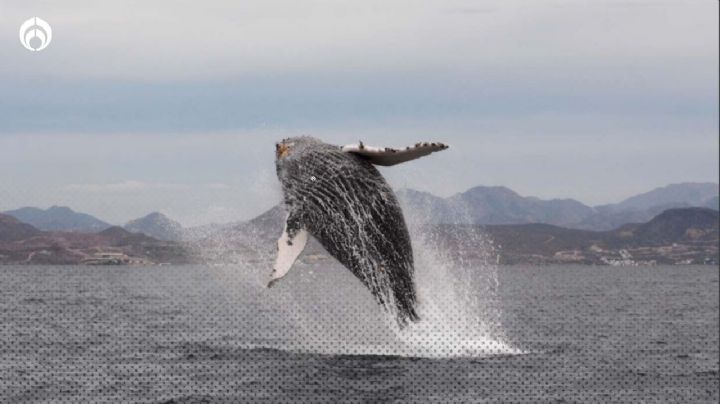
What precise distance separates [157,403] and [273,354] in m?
7.97

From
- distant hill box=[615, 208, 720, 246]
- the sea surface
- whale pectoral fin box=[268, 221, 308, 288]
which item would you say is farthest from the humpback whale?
distant hill box=[615, 208, 720, 246]

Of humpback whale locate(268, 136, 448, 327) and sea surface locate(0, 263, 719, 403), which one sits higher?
humpback whale locate(268, 136, 448, 327)

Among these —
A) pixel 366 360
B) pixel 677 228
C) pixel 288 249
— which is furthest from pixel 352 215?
pixel 677 228

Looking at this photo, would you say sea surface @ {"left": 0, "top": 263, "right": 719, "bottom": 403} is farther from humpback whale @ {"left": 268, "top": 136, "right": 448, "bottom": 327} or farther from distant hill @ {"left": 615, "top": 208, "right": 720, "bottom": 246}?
distant hill @ {"left": 615, "top": 208, "right": 720, "bottom": 246}

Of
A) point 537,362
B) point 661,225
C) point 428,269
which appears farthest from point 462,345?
point 661,225

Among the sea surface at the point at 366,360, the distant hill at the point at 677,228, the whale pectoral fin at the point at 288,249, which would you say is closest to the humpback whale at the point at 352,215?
the whale pectoral fin at the point at 288,249

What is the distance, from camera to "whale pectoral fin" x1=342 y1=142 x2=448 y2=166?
1434 cm

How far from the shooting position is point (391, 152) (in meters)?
14.8

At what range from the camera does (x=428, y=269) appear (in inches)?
734

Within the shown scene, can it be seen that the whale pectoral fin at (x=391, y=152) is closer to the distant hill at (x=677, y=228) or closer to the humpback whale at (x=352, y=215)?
the humpback whale at (x=352, y=215)

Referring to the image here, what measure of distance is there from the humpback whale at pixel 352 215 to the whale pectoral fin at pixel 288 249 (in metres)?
0.02

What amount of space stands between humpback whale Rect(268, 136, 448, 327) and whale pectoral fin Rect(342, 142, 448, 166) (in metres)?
0.02

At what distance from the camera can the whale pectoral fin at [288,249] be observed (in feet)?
47.8

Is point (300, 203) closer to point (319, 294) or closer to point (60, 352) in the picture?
point (60, 352)
